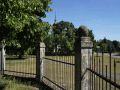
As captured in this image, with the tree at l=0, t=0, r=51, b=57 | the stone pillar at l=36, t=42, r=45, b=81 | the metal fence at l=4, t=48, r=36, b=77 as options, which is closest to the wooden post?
the tree at l=0, t=0, r=51, b=57

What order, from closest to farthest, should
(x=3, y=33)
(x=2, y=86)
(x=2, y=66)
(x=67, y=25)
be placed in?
(x=2, y=86) < (x=3, y=33) < (x=2, y=66) < (x=67, y=25)

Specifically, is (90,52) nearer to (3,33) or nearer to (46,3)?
(3,33)

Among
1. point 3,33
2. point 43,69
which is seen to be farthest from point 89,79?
point 3,33

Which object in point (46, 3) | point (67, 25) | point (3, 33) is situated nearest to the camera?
point (3, 33)

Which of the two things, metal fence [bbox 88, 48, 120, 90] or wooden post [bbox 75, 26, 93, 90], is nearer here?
metal fence [bbox 88, 48, 120, 90]

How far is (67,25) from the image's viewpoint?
366 ft

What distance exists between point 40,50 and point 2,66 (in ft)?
17.8

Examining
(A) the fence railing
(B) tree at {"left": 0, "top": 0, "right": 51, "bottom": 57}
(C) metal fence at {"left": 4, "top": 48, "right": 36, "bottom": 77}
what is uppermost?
(B) tree at {"left": 0, "top": 0, "right": 51, "bottom": 57}

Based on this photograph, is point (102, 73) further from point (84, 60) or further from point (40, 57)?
point (40, 57)

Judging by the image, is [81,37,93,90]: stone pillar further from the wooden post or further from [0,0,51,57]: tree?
[0,0,51,57]: tree

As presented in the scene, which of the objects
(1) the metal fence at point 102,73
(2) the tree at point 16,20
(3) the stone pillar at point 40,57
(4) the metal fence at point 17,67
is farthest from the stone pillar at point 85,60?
(4) the metal fence at point 17,67

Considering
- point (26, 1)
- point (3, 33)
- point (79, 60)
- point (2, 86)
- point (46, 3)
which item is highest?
point (46, 3)

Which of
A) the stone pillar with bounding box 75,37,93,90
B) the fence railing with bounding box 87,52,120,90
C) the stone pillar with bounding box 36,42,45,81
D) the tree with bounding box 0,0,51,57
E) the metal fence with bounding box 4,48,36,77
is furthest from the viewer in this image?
the metal fence with bounding box 4,48,36,77

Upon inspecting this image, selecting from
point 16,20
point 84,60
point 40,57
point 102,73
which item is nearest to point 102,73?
point 102,73
